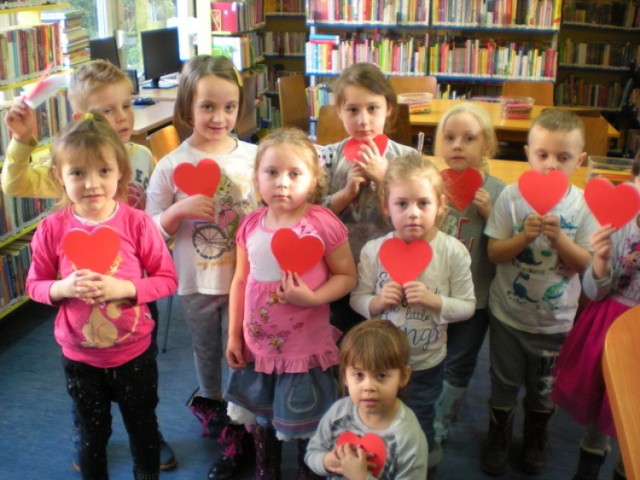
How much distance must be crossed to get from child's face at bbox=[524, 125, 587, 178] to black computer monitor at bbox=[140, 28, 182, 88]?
4189 mm

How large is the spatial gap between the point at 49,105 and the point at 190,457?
2121 mm

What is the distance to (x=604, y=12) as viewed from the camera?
22.1 ft

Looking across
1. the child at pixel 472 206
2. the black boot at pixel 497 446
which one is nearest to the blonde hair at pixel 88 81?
the child at pixel 472 206

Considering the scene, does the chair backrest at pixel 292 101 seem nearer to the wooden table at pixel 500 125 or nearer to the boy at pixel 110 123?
the wooden table at pixel 500 125

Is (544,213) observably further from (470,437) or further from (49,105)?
(49,105)

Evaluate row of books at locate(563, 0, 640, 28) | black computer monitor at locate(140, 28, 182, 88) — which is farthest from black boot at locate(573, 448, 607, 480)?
row of books at locate(563, 0, 640, 28)

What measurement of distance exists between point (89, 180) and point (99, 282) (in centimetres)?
26

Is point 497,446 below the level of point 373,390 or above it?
below

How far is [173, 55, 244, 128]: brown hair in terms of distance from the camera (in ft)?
6.30

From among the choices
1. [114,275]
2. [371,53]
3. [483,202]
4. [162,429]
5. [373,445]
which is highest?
[371,53]

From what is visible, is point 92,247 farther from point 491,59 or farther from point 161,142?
point 491,59

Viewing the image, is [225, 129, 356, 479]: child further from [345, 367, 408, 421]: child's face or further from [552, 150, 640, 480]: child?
[552, 150, 640, 480]: child

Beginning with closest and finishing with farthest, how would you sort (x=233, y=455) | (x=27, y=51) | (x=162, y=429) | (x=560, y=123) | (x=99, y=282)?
(x=99, y=282) → (x=560, y=123) → (x=233, y=455) → (x=162, y=429) → (x=27, y=51)

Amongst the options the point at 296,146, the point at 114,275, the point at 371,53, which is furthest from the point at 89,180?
the point at 371,53
